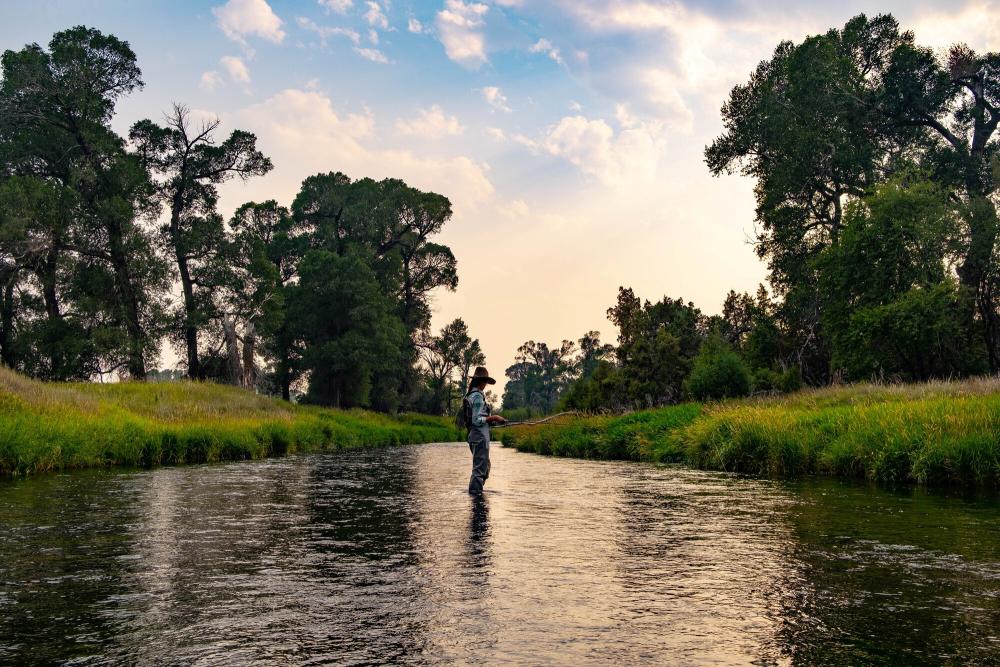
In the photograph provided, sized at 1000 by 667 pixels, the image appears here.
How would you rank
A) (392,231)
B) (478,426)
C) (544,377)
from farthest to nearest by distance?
(544,377) → (392,231) → (478,426)

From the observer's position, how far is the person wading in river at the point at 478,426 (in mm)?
12609

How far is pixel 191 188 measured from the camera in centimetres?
4553

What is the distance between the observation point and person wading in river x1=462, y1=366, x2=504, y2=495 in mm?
12609

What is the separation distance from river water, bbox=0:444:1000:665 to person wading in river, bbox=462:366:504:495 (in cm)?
50

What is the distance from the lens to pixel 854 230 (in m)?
35.9

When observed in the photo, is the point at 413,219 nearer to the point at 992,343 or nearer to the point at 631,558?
the point at 992,343

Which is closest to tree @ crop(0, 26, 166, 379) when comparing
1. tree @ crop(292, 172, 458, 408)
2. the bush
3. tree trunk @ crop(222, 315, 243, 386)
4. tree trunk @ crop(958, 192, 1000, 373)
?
tree trunk @ crop(222, 315, 243, 386)

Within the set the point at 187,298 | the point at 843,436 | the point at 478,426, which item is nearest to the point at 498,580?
the point at 478,426

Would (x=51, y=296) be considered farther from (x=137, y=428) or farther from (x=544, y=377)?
(x=544, y=377)

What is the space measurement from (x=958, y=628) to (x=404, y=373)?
6437 centimetres

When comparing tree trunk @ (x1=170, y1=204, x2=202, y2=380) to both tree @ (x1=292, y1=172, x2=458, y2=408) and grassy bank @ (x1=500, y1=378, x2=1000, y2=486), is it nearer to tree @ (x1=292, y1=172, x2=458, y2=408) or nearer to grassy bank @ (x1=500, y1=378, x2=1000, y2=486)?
tree @ (x1=292, y1=172, x2=458, y2=408)

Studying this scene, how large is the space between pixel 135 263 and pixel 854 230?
38477 mm

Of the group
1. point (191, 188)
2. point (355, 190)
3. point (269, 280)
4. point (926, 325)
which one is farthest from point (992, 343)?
point (355, 190)

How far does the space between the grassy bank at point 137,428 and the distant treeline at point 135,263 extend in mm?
8282
